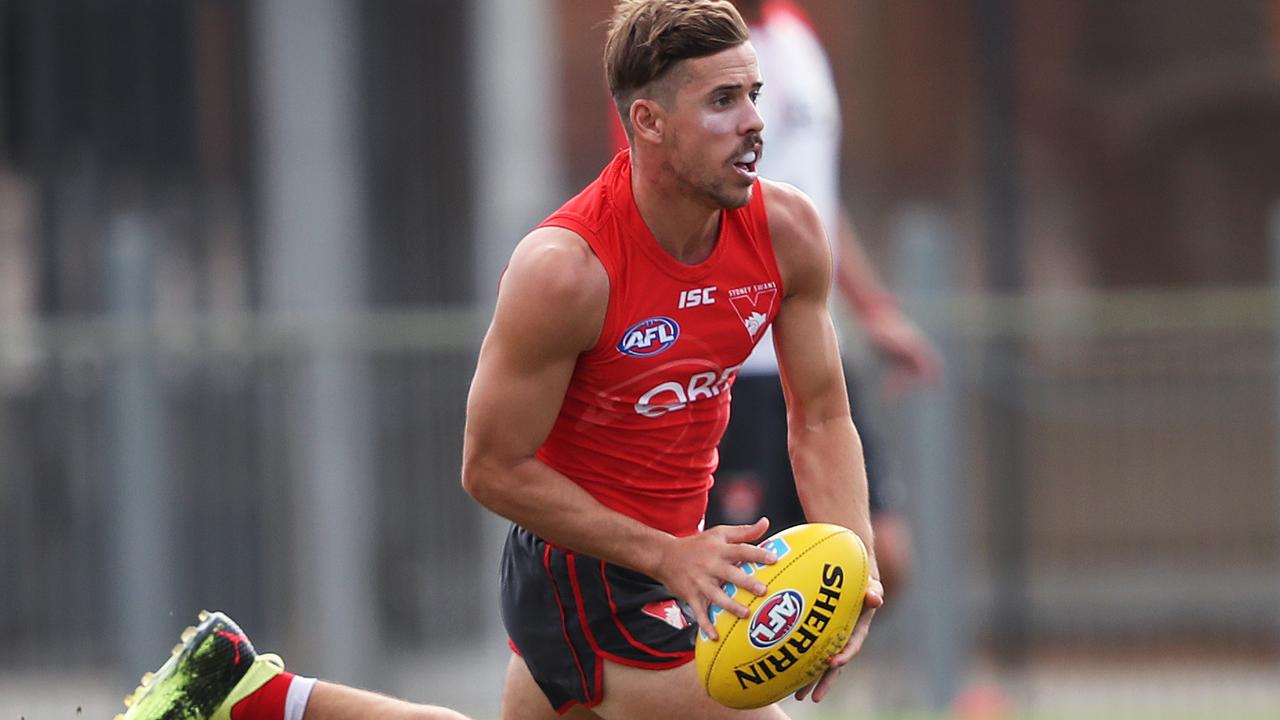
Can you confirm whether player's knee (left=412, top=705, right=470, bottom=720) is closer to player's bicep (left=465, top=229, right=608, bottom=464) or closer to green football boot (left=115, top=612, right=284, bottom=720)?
green football boot (left=115, top=612, right=284, bottom=720)

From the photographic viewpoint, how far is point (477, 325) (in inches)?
386

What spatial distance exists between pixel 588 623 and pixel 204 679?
1085 millimetres

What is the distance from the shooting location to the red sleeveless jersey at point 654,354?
4488mm

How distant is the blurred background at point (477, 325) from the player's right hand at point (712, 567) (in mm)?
5328

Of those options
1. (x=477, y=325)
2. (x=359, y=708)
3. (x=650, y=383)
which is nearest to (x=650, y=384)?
(x=650, y=383)

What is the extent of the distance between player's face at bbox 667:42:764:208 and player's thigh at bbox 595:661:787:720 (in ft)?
3.43

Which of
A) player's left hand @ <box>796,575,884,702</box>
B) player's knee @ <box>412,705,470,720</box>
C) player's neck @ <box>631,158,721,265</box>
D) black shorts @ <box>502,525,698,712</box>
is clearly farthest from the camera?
player's knee @ <box>412,705,470,720</box>

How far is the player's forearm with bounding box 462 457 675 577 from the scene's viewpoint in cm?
445

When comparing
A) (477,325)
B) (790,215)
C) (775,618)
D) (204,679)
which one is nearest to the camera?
→ (775,618)

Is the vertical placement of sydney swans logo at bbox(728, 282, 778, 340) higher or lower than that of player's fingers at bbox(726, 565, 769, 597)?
higher

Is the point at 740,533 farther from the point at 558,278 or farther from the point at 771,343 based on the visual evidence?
the point at 771,343

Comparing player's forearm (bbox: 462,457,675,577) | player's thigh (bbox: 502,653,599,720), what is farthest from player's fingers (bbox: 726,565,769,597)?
player's thigh (bbox: 502,653,599,720)

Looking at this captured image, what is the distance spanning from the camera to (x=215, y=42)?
1109cm

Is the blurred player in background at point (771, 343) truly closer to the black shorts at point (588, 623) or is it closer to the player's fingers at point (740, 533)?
the black shorts at point (588, 623)
